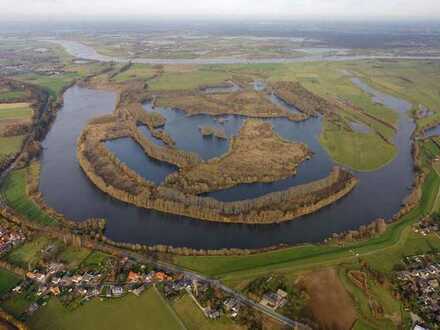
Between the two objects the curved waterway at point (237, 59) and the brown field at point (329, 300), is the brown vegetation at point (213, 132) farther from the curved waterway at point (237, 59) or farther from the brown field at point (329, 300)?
the curved waterway at point (237, 59)

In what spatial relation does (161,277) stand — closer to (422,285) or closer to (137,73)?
(422,285)

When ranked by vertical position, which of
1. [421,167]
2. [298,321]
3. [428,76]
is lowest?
[298,321]

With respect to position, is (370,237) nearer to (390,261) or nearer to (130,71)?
(390,261)

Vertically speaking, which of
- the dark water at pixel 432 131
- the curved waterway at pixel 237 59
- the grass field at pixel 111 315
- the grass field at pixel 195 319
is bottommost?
the grass field at pixel 111 315

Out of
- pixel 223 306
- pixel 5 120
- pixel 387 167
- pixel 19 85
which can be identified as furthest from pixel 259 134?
pixel 19 85

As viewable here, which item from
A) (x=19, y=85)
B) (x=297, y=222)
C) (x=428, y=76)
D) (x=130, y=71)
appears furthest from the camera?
(x=130, y=71)

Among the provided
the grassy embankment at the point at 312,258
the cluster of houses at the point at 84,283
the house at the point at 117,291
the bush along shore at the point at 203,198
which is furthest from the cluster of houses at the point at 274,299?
the house at the point at 117,291

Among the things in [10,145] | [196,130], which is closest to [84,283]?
[10,145]

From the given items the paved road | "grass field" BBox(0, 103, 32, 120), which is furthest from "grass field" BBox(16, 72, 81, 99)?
the paved road
